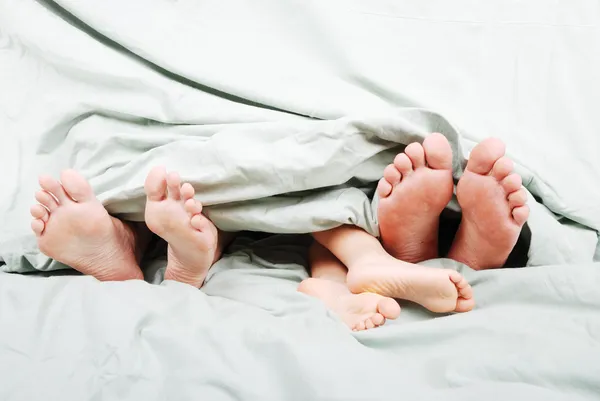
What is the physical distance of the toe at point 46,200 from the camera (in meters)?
0.73

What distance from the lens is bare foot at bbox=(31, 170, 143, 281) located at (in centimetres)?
73

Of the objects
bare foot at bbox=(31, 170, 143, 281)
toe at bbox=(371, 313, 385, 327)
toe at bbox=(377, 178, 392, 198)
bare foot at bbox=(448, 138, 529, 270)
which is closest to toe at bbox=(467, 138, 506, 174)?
bare foot at bbox=(448, 138, 529, 270)

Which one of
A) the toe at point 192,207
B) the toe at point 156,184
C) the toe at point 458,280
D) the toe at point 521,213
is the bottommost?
the toe at point 458,280

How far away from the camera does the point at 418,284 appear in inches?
27.5

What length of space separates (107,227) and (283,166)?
0.24 m

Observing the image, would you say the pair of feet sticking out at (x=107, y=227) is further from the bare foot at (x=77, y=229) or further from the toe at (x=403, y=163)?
the toe at (x=403, y=163)

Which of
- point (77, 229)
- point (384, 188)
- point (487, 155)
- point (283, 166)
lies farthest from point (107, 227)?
point (487, 155)

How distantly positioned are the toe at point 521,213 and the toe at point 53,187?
55 centimetres

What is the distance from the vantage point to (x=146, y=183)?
727mm

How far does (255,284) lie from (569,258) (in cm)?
41

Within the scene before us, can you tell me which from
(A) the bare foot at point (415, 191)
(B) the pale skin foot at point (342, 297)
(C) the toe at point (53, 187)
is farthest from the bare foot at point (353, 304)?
(C) the toe at point (53, 187)

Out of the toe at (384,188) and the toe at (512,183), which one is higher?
the toe at (512,183)

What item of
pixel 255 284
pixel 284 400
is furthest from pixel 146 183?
pixel 284 400

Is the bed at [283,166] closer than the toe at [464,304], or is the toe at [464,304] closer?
the bed at [283,166]
